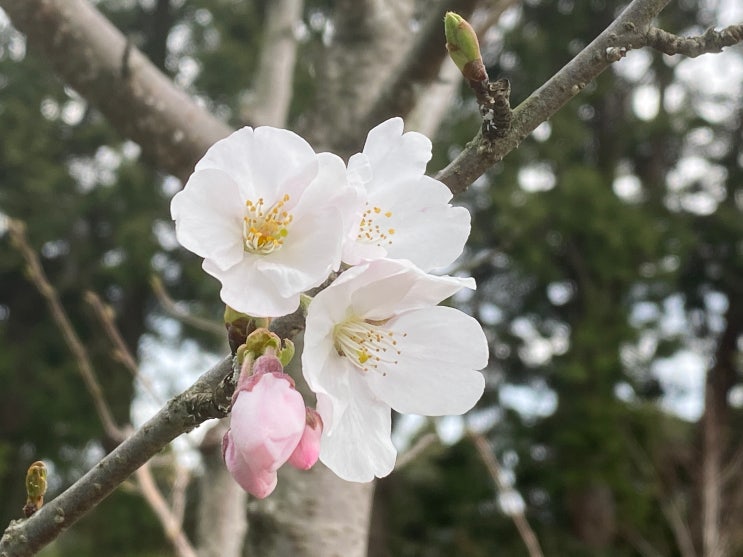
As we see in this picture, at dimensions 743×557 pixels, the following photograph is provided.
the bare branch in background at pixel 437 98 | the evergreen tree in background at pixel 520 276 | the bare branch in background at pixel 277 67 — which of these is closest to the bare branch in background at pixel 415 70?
the bare branch in background at pixel 437 98

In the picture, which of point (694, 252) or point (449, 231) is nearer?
point (449, 231)

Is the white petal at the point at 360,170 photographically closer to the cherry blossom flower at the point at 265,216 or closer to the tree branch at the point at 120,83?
the cherry blossom flower at the point at 265,216

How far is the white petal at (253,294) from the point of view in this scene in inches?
17.2

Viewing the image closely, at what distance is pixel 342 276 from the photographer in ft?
→ 1.42

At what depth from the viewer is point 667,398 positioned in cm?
586

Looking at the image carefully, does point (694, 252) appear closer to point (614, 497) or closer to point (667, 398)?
point (667, 398)

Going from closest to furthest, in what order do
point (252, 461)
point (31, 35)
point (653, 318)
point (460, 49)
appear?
point (252, 461), point (460, 49), point (31, 35), point (653, 318)

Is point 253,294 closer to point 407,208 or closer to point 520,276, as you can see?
point 407,208

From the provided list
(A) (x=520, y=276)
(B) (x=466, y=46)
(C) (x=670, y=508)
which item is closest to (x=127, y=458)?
(B) (x=466, y=46)

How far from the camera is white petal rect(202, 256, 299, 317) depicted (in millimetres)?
438

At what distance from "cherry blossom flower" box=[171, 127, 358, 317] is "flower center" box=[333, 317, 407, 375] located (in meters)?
0.05

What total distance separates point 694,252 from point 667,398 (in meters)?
1.21

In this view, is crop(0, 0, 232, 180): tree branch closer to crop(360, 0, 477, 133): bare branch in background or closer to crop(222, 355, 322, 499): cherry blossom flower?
crop(360, 0, 477, 133): bare branch in background

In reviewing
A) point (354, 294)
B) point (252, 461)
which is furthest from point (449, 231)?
point (252, 461)
